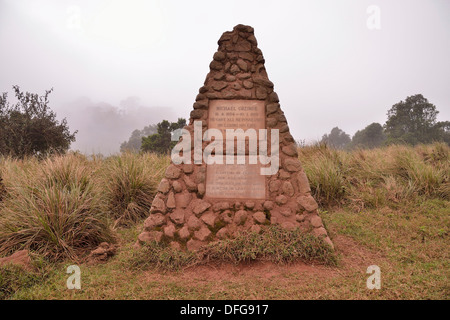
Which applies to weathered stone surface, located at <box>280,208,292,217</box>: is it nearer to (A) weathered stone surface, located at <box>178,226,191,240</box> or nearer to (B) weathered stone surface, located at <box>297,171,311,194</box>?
(B) weathered stone surface, located at <box>297,171,311,194</box>

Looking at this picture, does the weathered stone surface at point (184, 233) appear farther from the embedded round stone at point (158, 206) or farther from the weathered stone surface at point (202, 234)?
the embedded round stone at point (158, 206)

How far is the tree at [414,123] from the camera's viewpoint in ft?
83.6

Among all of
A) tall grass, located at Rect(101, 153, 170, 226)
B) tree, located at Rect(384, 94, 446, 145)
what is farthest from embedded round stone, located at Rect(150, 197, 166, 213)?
tree, located at Rect(384, 94, 446, 145)

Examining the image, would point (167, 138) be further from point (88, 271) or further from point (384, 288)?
point (384, 288)

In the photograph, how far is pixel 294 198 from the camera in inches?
154

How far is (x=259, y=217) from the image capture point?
3799 mm

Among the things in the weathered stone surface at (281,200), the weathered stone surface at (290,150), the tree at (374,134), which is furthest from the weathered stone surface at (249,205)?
the tree at (374,134)

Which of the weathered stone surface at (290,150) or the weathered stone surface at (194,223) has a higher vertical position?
the weathered stone surface at (290,150)

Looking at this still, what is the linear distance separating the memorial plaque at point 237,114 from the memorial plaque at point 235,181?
57cm

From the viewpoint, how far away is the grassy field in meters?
2.88

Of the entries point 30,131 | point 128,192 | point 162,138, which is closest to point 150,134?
point 162,138
